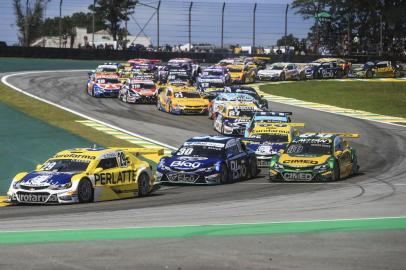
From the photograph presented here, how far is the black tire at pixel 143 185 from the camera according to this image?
2300 cm

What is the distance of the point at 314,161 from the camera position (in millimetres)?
26562

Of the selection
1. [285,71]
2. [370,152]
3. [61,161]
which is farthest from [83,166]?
[285,71]

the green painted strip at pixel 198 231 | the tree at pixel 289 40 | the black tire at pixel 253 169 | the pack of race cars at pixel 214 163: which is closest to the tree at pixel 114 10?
the tree at pixel 289 40

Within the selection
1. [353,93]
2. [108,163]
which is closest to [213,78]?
[353,93]

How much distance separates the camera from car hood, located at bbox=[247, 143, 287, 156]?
30.5 metres

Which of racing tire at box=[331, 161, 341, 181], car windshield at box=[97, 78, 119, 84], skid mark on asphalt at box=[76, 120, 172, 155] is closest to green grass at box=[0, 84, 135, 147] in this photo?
skid mark on asphalt at box=[76, 120, 172, 155]

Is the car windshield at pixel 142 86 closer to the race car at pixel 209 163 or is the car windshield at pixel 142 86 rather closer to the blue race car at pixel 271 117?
the blue race car at pixel 271 117

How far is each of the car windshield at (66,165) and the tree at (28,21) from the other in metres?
49.6

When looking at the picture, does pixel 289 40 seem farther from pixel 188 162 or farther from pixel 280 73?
pixel 188 162

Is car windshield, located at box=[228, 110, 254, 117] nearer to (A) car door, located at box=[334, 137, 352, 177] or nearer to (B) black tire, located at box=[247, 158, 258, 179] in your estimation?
(B) black tire, located at box=[247, 158, 258, 179]

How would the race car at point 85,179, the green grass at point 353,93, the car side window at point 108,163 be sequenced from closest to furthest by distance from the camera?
1. the race car at point 85,179
2. the car side window at point 108,163
3. the green grass at point 353,93

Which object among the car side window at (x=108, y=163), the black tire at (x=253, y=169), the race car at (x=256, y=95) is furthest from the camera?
the race car at (x=256, y=95)

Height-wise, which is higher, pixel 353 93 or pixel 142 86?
pixel 142 86

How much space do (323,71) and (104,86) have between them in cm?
2429
